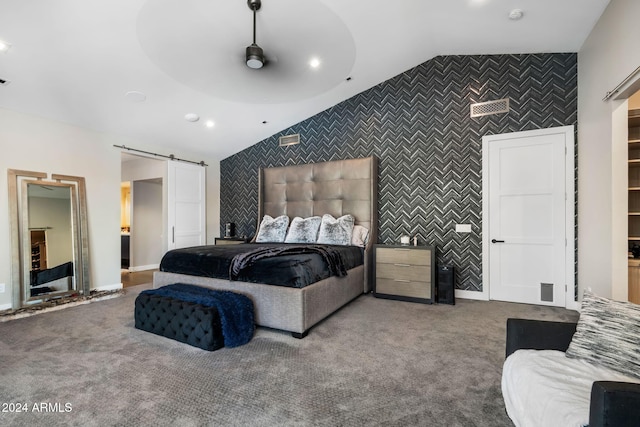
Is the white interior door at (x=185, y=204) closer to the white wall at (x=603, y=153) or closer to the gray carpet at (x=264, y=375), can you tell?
the gray carpet at (x=264, y=375)

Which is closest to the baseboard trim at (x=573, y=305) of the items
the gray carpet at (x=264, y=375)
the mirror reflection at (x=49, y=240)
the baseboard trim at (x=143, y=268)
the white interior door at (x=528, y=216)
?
the white interior door at (x=528, y=216)

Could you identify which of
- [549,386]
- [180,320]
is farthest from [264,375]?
[549,386]

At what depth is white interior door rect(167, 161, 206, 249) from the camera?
5324 mm

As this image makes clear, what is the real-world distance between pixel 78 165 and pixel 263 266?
329cm

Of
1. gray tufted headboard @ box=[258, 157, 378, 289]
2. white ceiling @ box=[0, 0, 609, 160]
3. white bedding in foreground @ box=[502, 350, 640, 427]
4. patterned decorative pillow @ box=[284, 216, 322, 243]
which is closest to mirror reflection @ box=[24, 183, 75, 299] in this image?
white ceiling @ box=[0, 0, 609, 160]

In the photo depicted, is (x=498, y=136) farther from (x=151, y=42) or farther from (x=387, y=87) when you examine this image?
(x=151, y=42)

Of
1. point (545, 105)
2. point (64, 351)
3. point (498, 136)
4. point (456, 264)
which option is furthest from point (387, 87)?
point (64, 351)

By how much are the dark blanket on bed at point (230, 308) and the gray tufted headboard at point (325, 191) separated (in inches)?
79.3

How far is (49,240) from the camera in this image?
3.86 m

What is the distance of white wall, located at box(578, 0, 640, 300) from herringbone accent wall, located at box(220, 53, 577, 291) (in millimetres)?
421

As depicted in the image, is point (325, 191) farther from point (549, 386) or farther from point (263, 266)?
point (549, 386)

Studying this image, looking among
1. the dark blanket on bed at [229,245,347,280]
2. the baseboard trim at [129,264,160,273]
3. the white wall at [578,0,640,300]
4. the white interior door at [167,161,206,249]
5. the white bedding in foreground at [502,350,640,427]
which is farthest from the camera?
the baseboard trim at [129,264,160,273]

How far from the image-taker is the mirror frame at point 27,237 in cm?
354

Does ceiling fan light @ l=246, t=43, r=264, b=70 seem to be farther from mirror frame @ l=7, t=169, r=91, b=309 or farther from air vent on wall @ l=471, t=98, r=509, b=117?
mirror frame @ l=7, t=169, r=91, b=309
